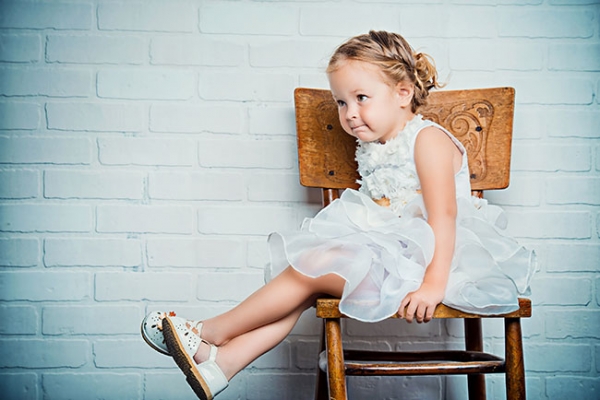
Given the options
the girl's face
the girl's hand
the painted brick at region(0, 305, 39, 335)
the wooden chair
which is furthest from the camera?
the painted brick at region(0, 305, 39, 335)

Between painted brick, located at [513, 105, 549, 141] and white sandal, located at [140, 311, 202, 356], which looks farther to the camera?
painted brick, located at [513, 105, 549, 141]

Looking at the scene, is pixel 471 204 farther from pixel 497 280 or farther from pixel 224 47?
pixel 224 47

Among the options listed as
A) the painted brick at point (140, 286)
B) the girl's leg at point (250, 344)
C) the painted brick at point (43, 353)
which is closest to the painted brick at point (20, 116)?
the painted brick at point (140, 286)

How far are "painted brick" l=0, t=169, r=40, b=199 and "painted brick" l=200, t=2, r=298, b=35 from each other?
532 mm

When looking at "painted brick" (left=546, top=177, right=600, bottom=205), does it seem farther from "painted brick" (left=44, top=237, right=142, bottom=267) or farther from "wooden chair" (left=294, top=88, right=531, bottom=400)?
"painted brick" (left=44, top=237, right=142, bottom=267)

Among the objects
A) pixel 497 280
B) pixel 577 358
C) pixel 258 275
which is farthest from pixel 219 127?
pixel 577 358

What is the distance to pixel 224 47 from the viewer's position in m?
1.48

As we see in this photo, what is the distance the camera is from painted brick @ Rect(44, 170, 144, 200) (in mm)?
1466

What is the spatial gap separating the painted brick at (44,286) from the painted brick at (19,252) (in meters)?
0.02

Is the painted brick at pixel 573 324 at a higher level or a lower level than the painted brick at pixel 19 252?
lower

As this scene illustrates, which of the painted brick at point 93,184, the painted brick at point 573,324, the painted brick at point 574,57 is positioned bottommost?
the painted brick at point 573,324

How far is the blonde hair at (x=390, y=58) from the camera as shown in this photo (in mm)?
1220

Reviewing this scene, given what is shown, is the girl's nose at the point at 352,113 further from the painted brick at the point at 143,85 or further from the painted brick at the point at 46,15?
the painted brick at the point at 46,15

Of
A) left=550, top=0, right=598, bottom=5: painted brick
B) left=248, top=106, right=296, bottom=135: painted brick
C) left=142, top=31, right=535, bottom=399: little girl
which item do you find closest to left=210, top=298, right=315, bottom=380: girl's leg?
left=142, top=31, right=535, bottom=399: little girl
